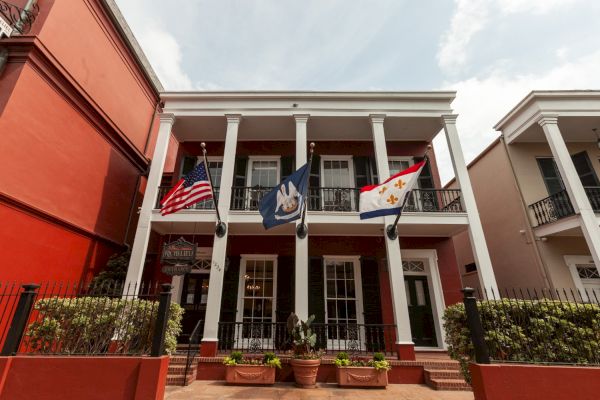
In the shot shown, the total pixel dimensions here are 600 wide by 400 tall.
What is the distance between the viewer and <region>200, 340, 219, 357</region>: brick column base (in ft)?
20.8

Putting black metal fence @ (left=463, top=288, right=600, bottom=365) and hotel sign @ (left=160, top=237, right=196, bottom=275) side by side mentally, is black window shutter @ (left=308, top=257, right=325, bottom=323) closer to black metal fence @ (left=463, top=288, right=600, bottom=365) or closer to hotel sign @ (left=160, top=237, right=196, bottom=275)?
hotel sign @ (left=160, top=237, right=196, bottom=275)

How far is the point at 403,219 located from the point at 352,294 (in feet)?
9.14

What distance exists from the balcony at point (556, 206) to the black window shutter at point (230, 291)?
9.61 meters

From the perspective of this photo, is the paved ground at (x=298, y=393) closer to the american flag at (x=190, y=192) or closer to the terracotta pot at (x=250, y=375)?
the terracotta pot at (x=250, y=375)

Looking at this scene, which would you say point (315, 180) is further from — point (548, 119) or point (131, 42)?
point (131, 42)

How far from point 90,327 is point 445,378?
6.87 metres

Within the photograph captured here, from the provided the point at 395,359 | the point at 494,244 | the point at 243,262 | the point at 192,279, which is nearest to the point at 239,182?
the point at 243,262

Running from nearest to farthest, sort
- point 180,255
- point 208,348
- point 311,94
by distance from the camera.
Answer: point 208,348
point 180,255
point 311,94

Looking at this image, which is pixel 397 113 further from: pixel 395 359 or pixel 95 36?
pixel 95 36

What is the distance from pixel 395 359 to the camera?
21.1ft

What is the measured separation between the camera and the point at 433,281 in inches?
339

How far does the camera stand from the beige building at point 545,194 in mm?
8070

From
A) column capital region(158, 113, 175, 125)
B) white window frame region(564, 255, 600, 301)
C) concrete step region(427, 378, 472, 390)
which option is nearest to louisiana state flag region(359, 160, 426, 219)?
concrete step region(427, 378, 472, 390)

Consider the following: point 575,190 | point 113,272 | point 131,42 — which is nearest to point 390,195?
point 575,190
